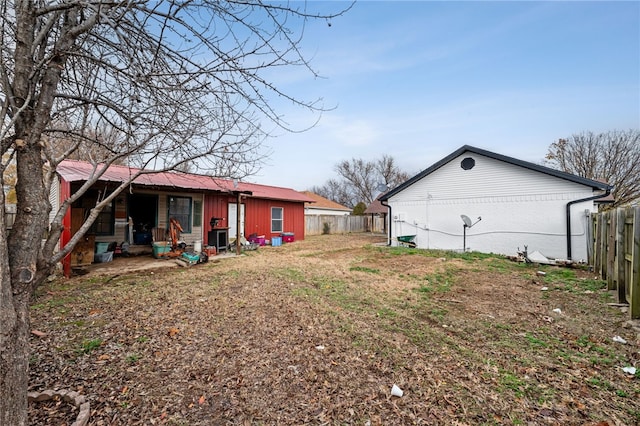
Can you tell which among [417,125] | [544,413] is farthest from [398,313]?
[417,125]

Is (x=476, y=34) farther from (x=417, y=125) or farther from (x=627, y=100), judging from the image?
(x=627, y=100)

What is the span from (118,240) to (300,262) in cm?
622

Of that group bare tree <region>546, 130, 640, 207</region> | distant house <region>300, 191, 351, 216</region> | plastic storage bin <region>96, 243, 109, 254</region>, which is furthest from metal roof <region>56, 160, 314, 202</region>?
bare tree <region>546, 130, 640, 207</region>

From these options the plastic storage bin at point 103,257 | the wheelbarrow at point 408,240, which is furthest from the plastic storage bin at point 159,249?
the wheelbarrow at point 408,240

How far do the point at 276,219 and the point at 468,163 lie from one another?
9862 millimetres

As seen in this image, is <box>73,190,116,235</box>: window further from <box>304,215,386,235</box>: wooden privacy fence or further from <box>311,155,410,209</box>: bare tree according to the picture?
<box>311,155,410,209</box>: bare tree

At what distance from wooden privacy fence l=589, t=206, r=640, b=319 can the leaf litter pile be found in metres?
0.36

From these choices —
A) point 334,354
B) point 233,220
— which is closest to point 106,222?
point 233,220

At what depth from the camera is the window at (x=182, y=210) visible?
392 inches

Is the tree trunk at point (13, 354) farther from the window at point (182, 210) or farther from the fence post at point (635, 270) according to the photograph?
the window at point (182, 210)

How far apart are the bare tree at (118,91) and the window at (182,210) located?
25.1 ft

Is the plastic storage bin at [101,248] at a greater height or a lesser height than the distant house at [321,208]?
lesser

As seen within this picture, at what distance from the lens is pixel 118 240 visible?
918 cm

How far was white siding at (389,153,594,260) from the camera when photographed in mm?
9984
